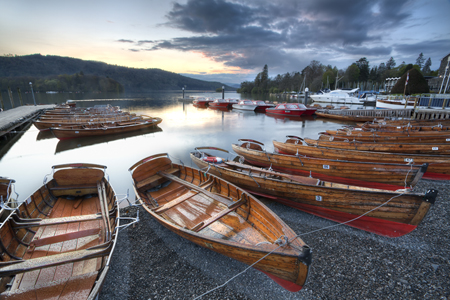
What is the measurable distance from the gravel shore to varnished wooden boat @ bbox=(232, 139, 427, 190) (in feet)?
5.05

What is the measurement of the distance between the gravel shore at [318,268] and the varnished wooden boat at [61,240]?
3.26ft

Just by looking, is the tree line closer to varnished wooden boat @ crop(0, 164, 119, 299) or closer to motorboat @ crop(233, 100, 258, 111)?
motorboat @ crop(233, 100, 258, 111)

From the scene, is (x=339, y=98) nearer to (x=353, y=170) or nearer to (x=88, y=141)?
(x=353, y=170)

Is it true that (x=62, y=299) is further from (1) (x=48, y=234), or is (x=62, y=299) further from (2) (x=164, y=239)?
(2) (x=164, y=239)

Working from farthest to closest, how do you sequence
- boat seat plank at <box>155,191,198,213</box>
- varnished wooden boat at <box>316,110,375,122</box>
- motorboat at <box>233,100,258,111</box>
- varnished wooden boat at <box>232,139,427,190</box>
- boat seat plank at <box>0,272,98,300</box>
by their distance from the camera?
1. motorboat at <box>233,100,258,111</box>
2. varnished wooden boat at <box>316,110,375,122</box>
3. varnished wooden boat at <box>232,139,427,190</box>
4. boat seat plank at <box>155,191,198,213</box>
5. boat seat plank at <box>0,272,98,300</box>

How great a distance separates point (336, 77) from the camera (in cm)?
8044

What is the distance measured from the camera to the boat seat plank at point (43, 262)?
3.37 meters

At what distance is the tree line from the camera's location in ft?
316

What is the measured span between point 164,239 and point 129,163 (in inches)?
363

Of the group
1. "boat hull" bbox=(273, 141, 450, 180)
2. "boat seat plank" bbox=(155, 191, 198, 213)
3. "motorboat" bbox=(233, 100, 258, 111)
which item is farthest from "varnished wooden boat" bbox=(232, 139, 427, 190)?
"motorboat" bbox=(233, 100, 258, 111)

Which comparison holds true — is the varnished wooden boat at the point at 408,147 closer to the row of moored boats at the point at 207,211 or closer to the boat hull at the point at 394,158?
the row of moored boats at the point at 207,211

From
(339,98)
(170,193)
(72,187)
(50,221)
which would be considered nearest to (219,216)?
(170,193)

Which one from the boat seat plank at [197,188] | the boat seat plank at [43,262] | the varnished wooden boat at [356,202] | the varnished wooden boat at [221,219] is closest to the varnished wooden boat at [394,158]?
the varnished wooden boat at [356,202]

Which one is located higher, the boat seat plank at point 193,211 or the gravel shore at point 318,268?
the boat seat plank at point 193,211
